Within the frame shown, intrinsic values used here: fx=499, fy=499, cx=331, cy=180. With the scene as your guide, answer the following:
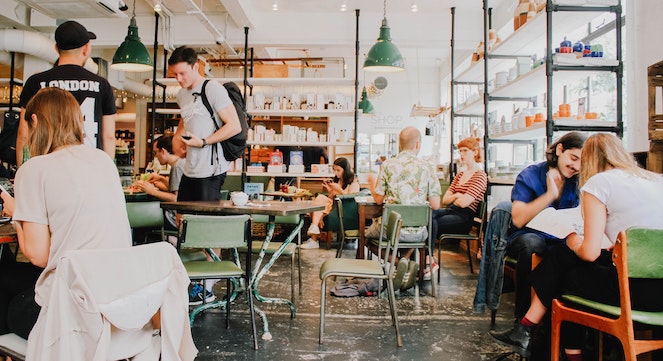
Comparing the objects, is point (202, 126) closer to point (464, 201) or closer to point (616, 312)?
point (616, 312)

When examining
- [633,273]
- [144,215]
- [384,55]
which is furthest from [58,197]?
[384,55]

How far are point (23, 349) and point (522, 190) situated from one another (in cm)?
259

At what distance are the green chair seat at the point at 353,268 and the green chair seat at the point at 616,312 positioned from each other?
3.65 feet

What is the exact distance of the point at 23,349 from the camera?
1589 millimetres

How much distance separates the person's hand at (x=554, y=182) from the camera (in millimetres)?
2854

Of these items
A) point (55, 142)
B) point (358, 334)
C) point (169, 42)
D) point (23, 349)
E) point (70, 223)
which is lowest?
point (358, 334)

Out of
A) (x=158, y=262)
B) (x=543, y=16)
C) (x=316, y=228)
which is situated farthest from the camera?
(x=316, y=228)

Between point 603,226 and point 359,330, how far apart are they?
1720 millimetres

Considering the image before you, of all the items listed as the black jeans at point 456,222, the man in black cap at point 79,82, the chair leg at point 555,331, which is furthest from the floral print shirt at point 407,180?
the man in black cap at point 79,82

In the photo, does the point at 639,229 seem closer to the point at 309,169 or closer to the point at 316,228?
the point at 316,228

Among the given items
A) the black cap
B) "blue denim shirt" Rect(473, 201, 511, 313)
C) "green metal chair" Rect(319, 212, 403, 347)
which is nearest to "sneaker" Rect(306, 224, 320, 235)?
"green metal chair" Rect(319, 212, 403, 347)

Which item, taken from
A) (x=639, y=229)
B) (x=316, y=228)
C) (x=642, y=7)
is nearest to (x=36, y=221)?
(x=639, y=229)

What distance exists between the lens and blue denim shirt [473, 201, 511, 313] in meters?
3.06

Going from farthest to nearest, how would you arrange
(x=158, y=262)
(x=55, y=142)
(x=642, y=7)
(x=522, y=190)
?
(x=642, y=7), (x=522, y=190), (x=55, y=142), (x=158, y=262)
